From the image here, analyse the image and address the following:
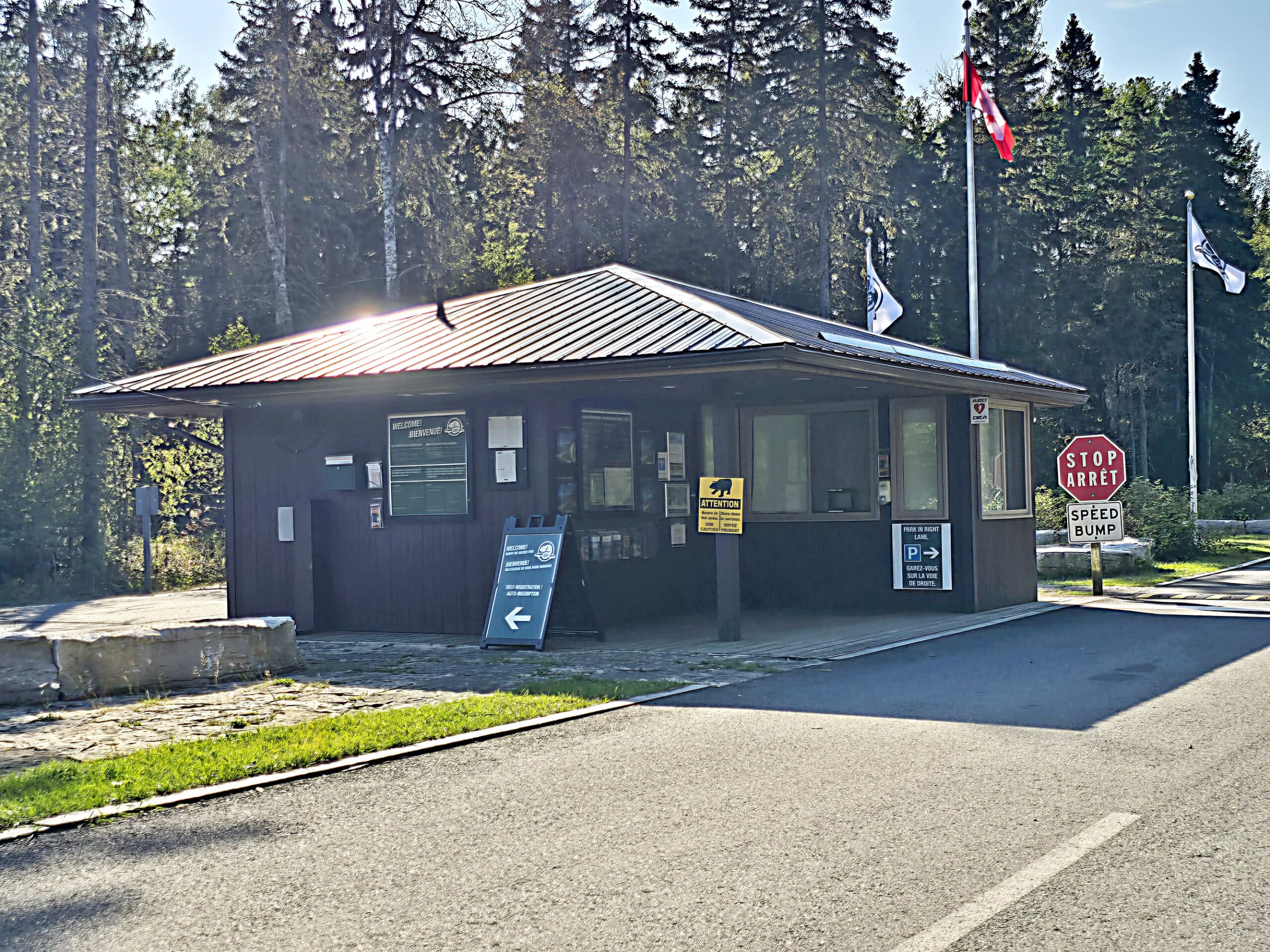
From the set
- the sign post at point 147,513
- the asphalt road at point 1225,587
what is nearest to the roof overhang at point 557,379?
the asphalt road at point 1225,587

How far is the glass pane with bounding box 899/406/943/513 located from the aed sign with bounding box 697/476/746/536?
151 inches

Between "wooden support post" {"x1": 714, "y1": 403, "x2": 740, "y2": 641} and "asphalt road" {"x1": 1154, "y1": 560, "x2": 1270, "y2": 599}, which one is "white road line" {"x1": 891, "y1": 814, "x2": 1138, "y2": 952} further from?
"asphalt road" {"x1": 1154, "y1": 560, "x2": 1270, "y2": 599}

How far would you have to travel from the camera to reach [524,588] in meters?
13.7

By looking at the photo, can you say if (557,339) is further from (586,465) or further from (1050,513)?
(1050,513)

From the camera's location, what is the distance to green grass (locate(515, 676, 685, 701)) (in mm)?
9914

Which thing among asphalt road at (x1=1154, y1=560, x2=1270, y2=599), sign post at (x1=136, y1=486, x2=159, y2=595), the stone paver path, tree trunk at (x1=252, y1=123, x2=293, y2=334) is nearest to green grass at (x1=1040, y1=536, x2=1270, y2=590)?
asphalt road at (x1=1154, y1=560, x2=1270, y2=599)

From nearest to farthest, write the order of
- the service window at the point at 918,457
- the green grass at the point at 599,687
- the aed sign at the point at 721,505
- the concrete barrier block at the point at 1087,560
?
the green grass at the point at 599,687
the aed sign at the point at 721,505
the service window at the point at 918,457
the concrete barrier block at the point at 1087,560

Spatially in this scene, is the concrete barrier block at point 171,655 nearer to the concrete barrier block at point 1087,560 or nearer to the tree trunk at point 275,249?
the concrete barrier block at point 1087,560

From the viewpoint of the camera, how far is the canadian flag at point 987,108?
906 inches

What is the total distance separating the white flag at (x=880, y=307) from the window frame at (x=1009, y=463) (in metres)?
7.31

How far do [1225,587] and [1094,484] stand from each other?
3.10 metres

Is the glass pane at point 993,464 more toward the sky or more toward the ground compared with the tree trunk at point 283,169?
more toward the ground

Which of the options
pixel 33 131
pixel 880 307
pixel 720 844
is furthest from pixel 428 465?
pixel 33 131

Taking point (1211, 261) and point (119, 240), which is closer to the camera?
point (1211, 261)
